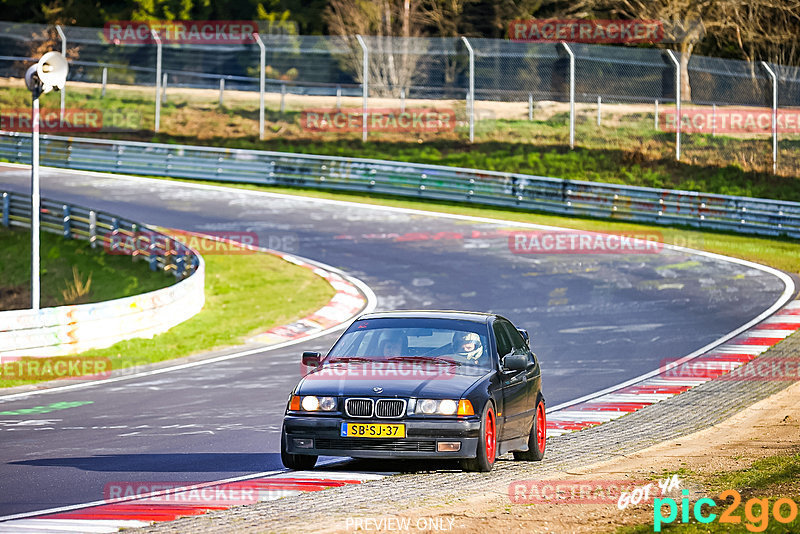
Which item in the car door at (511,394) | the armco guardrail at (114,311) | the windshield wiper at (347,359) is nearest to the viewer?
the car door at (511,394)

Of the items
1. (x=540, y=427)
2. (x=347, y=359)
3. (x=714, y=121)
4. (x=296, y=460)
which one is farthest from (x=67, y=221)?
(x=296, y=460)

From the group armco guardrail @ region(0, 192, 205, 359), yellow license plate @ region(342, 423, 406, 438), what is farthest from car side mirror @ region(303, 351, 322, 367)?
armco guardrail @ region(0, 192, 205, 359)

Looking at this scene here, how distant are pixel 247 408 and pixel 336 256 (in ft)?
43.9

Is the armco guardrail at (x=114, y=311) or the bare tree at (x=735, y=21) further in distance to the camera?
the bare tree at (x=735, y=21)

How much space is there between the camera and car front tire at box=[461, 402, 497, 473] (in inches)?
355

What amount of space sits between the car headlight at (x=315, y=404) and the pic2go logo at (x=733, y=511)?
260 centimetres

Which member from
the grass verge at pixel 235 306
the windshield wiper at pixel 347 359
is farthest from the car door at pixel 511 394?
the grass verge at pixel 235 306

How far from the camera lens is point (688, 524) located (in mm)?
7121

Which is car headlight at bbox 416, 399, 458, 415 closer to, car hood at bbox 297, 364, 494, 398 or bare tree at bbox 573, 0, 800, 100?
car hood at bbox 297, 364, 494, 398

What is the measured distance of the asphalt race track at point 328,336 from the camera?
10.4 m

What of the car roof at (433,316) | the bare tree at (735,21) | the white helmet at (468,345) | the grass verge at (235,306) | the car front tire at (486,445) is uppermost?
the bare tree at (735,21)

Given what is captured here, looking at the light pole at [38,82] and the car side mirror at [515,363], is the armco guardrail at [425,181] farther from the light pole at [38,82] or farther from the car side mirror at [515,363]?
the car side mirror at [515,363]

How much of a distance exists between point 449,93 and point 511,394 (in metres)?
33.2

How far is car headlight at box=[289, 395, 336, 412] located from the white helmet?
1430 mm
